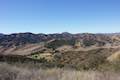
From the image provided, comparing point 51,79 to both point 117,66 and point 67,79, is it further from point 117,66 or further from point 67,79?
point 117,66

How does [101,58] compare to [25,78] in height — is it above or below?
below

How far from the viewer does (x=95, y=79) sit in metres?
6.56

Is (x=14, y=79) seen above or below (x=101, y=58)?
above

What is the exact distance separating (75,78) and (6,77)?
1755 millimetres

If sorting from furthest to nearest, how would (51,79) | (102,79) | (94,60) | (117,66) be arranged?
(94,60) < (117,66) < (102,79) < (51,79)

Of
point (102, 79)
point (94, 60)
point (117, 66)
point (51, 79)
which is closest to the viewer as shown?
point (51, 79)

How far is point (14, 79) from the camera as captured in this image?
6.29m

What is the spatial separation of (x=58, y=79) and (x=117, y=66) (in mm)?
9141

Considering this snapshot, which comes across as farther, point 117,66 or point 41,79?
point 117,66

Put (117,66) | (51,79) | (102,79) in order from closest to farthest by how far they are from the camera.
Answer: (51,79) → (102,79) → (117,66)

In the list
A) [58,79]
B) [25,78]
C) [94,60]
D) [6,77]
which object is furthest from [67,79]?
[94,60]

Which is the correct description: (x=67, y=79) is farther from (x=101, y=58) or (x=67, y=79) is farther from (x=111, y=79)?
(x=101, y=58)

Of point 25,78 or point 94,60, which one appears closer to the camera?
point 25,78

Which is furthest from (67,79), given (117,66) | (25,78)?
(117,66)
